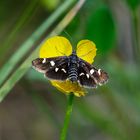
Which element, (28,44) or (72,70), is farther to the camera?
(28,44)

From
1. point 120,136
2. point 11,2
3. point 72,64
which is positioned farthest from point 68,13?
point 11,2

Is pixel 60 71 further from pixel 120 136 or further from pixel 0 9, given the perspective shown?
pixel 0 9

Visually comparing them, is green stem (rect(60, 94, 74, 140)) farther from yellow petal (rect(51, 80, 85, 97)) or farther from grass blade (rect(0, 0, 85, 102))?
grass blade (rect(0, 0, 85, 102))

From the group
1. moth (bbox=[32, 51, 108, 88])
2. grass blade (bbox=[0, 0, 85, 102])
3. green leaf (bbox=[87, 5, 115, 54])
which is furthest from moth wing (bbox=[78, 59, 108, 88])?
green leaf (bbox=[87, 5, 115, 54])

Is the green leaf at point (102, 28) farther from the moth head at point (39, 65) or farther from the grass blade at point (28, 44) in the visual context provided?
the moth head at point (39, 65)

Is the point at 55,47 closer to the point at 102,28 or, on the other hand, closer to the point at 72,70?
the point at 72,70

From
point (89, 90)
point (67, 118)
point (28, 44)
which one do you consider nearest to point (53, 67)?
point (67, 118)

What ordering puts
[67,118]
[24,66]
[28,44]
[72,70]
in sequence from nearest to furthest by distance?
1. [67,118]
2. [72,70]
3. [24,66]
4. [28,44]

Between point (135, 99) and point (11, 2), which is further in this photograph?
point (11, 2)
